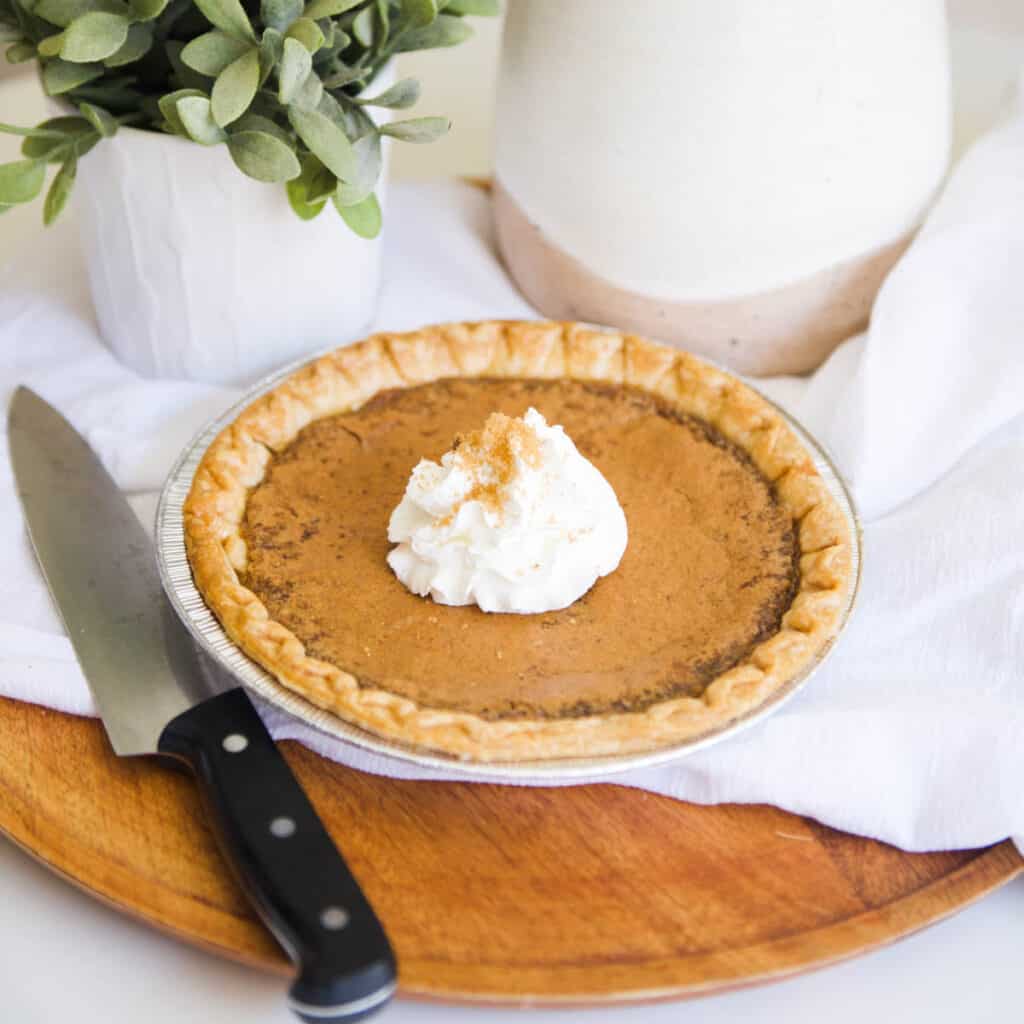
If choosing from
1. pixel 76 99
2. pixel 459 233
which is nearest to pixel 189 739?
pixel 76 99

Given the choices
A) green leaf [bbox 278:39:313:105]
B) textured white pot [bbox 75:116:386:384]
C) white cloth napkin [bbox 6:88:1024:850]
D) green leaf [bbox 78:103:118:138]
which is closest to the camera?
white cloth napkin [bbox 6:88:1024:850]

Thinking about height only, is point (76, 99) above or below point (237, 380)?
above

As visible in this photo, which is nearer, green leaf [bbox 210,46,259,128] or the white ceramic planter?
green leaf [bbox 210,46,259,128]

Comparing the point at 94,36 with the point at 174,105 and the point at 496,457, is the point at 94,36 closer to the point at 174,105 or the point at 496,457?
the point at 174,105

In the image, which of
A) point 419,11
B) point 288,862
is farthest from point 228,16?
point 288,862

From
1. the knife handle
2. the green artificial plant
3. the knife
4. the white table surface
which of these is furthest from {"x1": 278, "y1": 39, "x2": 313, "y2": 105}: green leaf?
the white table surface

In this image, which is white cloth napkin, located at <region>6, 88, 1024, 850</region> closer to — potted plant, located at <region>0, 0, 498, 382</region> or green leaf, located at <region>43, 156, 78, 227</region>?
potted plant, located at <region>0, 0, 498, 382</region>

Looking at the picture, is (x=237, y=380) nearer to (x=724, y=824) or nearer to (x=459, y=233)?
(x=459, y=233)
